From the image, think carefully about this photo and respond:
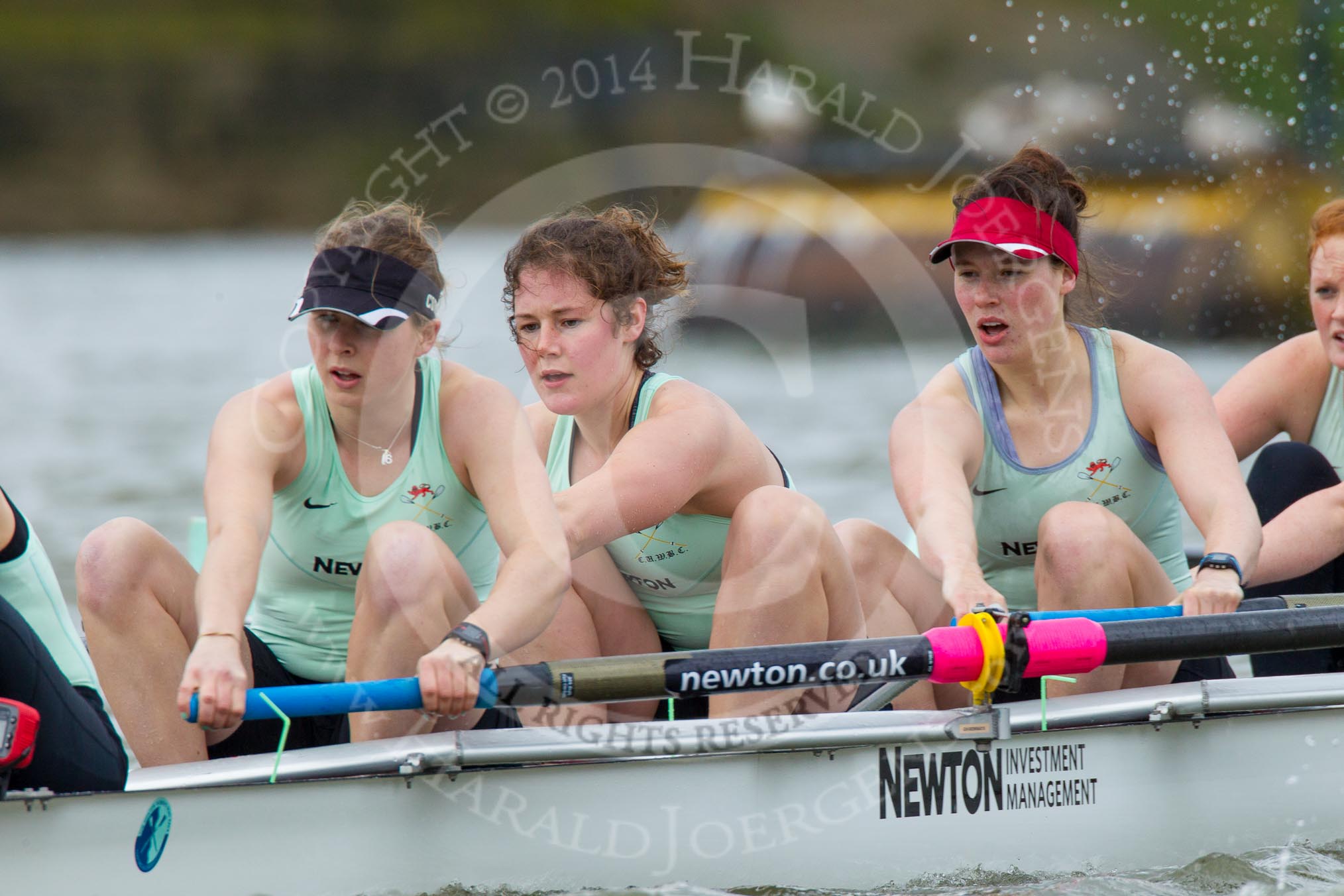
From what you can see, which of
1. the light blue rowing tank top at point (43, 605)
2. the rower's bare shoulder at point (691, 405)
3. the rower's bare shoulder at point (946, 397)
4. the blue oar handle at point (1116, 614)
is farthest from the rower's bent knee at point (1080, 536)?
the light blue rowing tank top at point (43, 605)

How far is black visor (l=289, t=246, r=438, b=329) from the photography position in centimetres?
231

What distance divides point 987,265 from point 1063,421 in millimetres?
360

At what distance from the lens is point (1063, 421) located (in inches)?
106

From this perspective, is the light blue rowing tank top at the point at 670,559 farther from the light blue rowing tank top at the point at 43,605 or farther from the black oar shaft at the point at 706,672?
the light blue rowing tank top at the point at 43,605

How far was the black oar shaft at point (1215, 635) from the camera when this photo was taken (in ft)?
7.52

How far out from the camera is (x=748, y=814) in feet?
7.61

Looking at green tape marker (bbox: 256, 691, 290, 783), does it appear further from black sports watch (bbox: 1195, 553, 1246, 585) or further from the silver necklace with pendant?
black sports watch (bbox: 1195, 553, 1246, 585)

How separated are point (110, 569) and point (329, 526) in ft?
1.30

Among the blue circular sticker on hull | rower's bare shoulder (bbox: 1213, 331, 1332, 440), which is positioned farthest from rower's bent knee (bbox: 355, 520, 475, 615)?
rower's bare shoulder (bbox: 1213, 331, 1332, 440)

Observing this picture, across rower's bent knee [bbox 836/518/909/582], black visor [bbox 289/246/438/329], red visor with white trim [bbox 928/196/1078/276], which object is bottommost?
rower's bent knee [bbox 836/518/909/582]

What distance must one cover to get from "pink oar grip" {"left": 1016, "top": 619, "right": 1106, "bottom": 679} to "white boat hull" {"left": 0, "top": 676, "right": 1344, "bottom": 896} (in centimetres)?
17

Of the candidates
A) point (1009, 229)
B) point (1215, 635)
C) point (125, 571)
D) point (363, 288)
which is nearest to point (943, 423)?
point (1009, 229)

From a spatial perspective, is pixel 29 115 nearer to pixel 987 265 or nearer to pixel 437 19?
pixel 437 19

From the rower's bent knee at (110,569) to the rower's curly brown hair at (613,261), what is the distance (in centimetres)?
78
